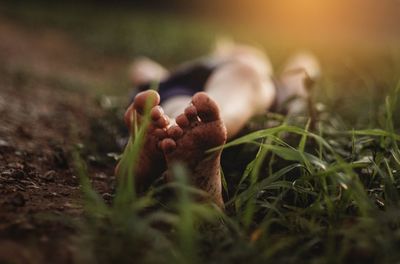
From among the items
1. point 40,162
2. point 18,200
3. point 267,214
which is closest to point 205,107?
point 267,214

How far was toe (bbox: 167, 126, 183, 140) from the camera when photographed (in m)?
1.02

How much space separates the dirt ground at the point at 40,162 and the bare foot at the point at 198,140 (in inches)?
9.9

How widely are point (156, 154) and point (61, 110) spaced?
1313mm

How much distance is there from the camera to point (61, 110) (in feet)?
7.36

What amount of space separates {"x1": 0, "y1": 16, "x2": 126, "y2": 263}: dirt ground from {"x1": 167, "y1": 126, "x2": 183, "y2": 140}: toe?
26 cm

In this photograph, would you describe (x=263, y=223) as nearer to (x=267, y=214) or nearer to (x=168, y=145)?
(x=267, y=214)

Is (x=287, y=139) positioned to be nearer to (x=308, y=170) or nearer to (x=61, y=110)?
(x=308, y=170)

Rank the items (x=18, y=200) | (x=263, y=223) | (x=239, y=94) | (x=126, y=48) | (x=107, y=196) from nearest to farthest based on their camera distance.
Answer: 1. (x=263, y=223)
2. (x=18, y=200)
3. (x=107, y=196)
4. (x=239, y=94)
5. (x=126, y=48)

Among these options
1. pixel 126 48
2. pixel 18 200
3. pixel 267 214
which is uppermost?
pixel 126 48

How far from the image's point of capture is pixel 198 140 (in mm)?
1009

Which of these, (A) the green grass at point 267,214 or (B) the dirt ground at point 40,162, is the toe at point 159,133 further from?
(B) the dirt ground at point 40,162

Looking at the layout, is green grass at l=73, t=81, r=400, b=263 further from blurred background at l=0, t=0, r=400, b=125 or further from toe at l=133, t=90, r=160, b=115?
blurred background at l=0, t=0, r=400, b=125

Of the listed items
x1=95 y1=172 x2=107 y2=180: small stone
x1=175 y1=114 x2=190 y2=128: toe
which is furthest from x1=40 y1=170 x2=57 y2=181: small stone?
x1=175 y1=114 x2=190 y2=128: toe

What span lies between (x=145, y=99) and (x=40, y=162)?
1.76 feet
